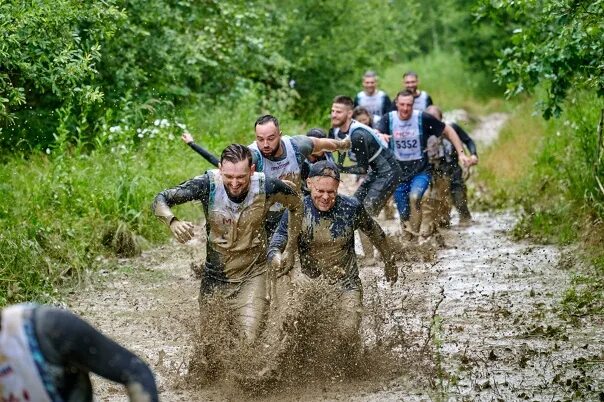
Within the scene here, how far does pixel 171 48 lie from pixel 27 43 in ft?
21.3

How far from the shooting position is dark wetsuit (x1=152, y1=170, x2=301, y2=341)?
7113 mm

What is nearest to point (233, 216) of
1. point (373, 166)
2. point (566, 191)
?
point (373, 166)

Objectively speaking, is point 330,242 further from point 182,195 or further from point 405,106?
point 405,106

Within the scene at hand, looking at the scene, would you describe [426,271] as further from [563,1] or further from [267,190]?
[267,190]

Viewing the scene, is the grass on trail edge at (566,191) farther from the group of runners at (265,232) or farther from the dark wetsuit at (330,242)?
the dark wetsuit at (330,242)

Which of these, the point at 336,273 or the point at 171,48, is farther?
the point at 171,48

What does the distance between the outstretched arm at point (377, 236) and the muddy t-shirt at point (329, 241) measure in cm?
4

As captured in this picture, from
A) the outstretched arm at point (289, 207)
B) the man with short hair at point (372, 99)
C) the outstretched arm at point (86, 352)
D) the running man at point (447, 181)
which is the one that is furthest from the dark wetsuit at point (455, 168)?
the outstretched arm at point (86, 352)

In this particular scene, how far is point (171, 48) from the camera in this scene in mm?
15883

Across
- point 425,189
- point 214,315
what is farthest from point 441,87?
point 214,315

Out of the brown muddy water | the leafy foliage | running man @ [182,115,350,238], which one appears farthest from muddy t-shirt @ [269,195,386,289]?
the leafy foliage

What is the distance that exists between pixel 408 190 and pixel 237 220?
5.57 metres

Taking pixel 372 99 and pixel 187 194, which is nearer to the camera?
pixel 187 194

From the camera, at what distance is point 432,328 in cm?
857
